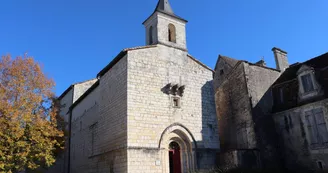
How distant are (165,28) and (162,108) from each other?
195 inches

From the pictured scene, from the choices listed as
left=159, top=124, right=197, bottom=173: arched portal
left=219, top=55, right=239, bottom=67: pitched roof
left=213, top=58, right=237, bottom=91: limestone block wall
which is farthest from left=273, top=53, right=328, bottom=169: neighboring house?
left=159, top=124, right=197, bottom=173: arched portal

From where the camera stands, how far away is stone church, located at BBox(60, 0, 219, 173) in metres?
13.9

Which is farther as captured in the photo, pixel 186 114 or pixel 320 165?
pixel 186 114

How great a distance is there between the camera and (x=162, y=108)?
48.9 ft

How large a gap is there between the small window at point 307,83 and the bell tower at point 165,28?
7.37m

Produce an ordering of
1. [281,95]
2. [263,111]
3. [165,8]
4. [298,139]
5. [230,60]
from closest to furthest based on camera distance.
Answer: [298,139] < [165,8] < [263,111] < [281,95] < [230,60]

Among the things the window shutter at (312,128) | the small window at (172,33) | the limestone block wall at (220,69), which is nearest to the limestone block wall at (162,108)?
the small window at (172,33)

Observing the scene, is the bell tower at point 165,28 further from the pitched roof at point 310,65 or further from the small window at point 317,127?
the small window at point 317,127

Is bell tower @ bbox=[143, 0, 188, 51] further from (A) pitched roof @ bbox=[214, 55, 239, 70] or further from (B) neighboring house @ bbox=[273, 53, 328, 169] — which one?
(B) neighboring house @ bbox=[273, 53, 328, 169]

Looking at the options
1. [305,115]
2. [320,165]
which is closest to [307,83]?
[305,115]

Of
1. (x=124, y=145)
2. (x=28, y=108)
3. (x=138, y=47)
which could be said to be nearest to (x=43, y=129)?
(x=28, y=108)

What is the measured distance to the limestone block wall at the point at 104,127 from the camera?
14.2 metres

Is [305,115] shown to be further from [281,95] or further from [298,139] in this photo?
[281,95]

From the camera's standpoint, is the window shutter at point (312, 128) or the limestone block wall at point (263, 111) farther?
the limestone block wall at point (263, 111)
